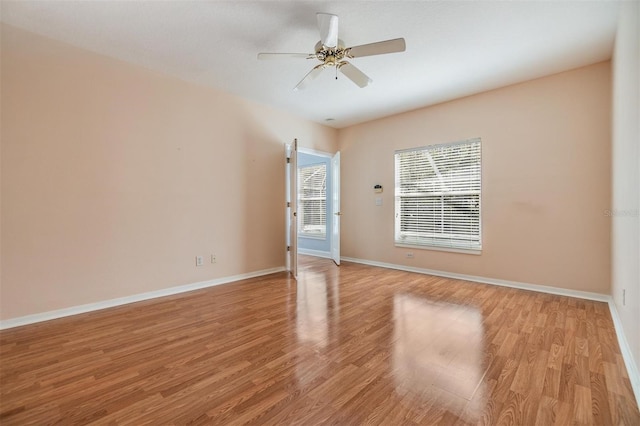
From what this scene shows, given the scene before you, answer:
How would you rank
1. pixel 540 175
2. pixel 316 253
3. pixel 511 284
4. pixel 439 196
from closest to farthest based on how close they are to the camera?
pixel 540 175 < pixel 511 284 < pixel 439 196 < pixel 316 253

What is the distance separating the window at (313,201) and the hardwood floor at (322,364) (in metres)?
3.55

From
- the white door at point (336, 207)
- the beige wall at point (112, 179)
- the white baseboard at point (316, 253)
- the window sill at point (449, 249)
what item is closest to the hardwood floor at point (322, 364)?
the beige wall at point (112, 179)

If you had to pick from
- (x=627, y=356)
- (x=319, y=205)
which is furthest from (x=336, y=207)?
(x=627, y=356)

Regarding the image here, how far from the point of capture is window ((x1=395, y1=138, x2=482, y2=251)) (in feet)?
14.1

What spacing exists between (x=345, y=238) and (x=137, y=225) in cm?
374

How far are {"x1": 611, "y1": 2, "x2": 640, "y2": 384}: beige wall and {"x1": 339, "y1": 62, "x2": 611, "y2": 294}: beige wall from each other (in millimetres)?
965

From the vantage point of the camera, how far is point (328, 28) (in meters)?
2.35

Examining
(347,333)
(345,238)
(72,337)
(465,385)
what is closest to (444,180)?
(345,238)

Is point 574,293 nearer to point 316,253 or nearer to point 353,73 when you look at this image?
point 353,73

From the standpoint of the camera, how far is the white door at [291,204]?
457 cm

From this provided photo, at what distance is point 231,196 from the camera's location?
14.0ft

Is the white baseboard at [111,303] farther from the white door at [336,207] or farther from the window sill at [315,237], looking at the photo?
the window sill at [315,237]

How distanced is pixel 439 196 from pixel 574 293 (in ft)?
6.74

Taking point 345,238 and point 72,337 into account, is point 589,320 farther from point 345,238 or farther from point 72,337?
point 72,337
